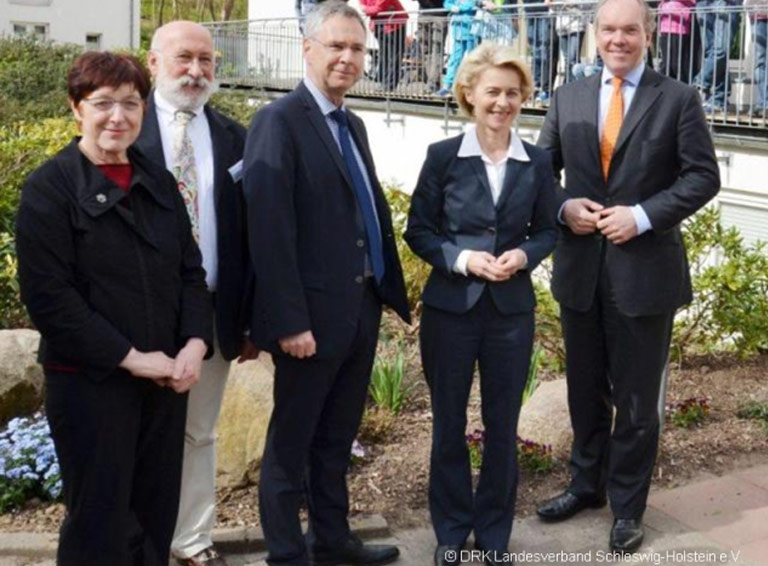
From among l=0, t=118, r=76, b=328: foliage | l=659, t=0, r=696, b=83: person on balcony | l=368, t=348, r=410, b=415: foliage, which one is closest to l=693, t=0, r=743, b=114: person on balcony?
l=659, t=0, r=696, b=83: person on balcony

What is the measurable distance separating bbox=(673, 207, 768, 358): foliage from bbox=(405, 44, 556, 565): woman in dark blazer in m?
2.81

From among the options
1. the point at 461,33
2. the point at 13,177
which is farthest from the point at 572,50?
the point at 13,177

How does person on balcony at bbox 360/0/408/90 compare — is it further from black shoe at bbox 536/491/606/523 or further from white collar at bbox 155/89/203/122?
white collar at bbox 155/89/203/122

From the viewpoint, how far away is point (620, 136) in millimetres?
4664

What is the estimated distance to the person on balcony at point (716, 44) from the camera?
34.3 feet

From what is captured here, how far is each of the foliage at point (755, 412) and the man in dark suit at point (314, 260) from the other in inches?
109

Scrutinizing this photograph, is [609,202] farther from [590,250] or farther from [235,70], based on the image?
[235,70]

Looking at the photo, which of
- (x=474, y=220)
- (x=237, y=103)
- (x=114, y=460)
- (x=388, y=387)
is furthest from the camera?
(x=237, y=103)

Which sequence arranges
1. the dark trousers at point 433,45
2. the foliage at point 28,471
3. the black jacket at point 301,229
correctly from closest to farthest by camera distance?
the black jacket at point 301,229
the foliage at point 28,471
the dark trousers at point 433,45

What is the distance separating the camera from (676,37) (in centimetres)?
1111

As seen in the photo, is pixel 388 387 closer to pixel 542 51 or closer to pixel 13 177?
pixel 13 177

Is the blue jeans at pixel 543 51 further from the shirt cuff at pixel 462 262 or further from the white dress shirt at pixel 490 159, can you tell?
the shirt cuff at pixel 462 262

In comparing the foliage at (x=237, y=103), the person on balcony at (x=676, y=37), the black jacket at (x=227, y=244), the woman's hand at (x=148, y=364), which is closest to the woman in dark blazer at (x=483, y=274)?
the black jacket at (x=227, y=244)

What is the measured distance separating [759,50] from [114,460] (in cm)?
809
